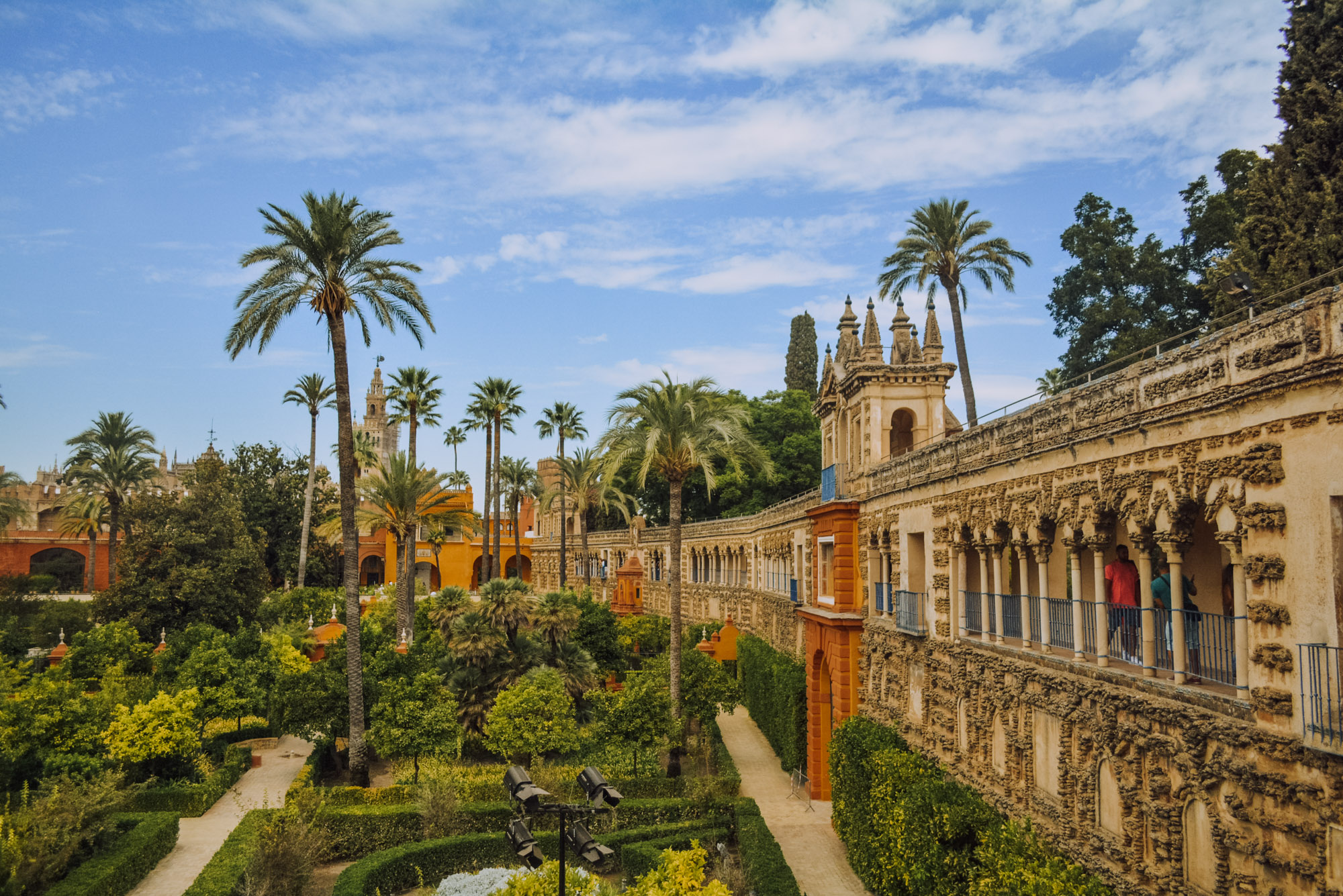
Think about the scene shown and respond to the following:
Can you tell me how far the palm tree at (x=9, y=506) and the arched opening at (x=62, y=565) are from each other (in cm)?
312

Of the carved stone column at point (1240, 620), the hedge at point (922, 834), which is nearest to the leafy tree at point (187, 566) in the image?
the hedge at point (922, 834)

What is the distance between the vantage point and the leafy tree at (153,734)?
2267 cm

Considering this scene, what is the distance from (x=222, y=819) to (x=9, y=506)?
48720mm

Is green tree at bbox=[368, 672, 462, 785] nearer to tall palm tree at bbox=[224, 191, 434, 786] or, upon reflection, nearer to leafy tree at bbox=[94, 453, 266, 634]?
tall palm tree at bbox=[224, 191, 434, 786]

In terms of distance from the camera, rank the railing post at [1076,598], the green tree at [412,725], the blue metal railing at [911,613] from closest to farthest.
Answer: the railing post at [1076,598]
the blue metal railing at [911,613]
the green tree at [412,725]

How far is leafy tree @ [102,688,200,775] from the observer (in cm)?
2267

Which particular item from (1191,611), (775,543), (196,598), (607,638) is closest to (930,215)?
(775,543)

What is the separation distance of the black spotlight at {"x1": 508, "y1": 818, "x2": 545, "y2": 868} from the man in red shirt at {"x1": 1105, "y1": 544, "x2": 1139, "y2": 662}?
8.23 metres

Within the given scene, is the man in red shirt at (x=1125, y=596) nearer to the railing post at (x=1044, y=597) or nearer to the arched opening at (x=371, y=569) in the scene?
the railing post at (x=1044, y=597)

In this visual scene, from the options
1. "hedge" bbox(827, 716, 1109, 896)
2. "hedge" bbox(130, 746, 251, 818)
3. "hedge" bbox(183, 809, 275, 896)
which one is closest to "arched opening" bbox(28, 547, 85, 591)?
"hedge" bbox(130, 746, 251, 818)

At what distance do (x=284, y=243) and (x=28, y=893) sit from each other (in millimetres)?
16376

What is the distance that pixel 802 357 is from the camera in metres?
68.2

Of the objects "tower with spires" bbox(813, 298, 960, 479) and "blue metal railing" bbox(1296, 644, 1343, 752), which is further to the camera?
"tower with spires" bbox(813, 298, 960, 479)

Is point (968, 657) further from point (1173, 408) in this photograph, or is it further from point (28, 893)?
point (28, 893)
